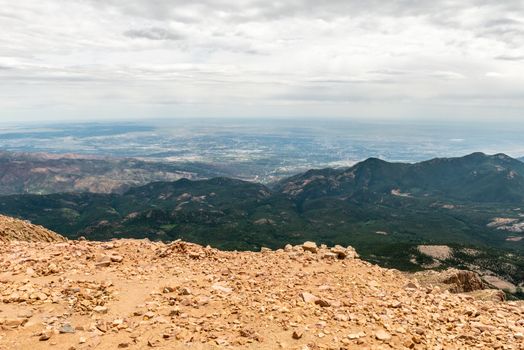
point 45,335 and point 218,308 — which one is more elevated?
point 45,335

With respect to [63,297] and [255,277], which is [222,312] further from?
[63,297]

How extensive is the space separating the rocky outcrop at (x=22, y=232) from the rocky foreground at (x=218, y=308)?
1663 cm

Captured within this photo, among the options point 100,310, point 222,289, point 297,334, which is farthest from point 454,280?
point 100,310

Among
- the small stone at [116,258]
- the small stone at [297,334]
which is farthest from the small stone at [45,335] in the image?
the small stone at [297,334]

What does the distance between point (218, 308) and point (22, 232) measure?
33.7 m

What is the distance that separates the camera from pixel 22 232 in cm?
4234

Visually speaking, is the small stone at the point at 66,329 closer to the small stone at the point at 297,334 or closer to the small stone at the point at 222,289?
the small stone at the point at 222,289

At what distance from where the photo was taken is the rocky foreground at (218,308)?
15.2m

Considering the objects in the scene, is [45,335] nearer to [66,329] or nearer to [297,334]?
[66,329]

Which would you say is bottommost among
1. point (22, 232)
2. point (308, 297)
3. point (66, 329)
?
point (22, 232)

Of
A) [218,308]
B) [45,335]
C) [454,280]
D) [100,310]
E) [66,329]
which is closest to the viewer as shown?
[45,335]

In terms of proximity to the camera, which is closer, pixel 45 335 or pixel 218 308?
pixel 45 335

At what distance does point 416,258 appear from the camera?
639ft

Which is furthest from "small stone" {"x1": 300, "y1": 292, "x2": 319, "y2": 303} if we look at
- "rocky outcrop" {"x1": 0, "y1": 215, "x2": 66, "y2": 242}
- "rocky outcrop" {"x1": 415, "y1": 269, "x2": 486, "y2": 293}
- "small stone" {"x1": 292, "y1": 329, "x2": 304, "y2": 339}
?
"rocky outcrop" {"x1": 0, "y1": 215, "x2": 66, "y2": 242}
